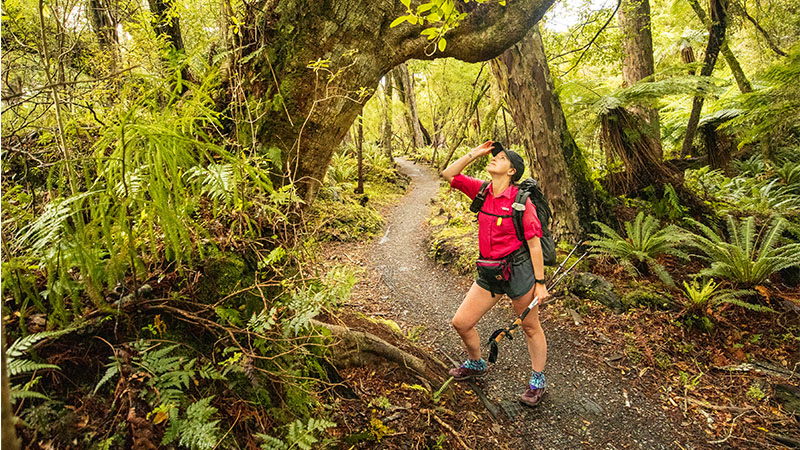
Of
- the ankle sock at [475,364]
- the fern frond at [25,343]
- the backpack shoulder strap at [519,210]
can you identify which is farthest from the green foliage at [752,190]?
the fern frond at [25,343]

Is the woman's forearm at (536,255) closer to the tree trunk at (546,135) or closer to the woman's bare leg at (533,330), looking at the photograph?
the woman's bare leg at (533,330)

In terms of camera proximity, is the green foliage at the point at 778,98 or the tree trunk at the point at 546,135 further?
the tree trunk at the point at 546,135

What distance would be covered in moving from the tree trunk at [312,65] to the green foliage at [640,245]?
4626mm

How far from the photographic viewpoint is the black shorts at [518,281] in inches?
132

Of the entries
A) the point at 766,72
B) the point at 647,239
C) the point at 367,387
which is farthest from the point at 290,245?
the point at 766,72

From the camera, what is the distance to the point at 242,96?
2.75m

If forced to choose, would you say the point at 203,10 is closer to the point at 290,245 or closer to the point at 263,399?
the point at 290,245

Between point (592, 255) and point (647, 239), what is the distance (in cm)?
92

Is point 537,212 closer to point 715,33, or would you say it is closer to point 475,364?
point 475,364

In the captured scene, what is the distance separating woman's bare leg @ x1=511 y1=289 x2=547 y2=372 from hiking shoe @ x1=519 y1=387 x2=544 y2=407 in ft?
0.69

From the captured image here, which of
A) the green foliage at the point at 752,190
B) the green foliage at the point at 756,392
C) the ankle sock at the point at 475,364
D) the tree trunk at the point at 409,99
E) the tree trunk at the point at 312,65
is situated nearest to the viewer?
the tree trunk at the point at 312,65

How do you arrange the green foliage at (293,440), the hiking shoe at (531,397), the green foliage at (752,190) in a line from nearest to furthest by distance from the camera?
1. the green foliage at (293,440)
2. the hiking shoe at (531,397)
3. the green foliage at (752,190)

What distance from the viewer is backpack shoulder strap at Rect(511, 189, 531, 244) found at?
3215 mm

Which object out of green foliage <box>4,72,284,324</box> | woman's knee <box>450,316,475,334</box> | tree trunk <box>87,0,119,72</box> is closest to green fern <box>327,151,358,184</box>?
tree trunk <box>87,0,119,72</box>
